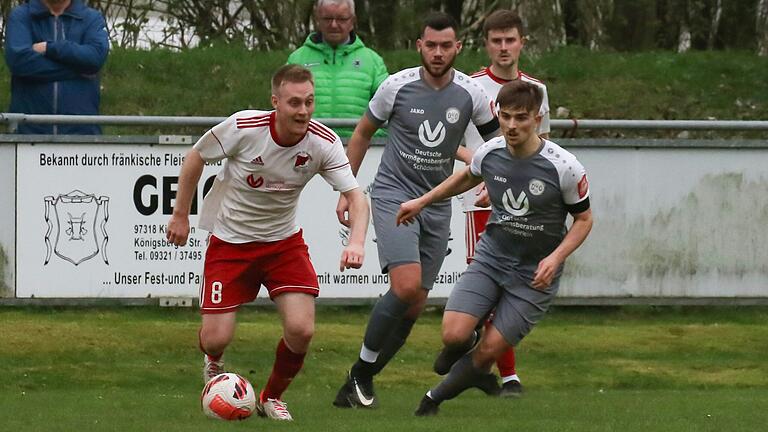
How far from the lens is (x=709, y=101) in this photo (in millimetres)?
18266

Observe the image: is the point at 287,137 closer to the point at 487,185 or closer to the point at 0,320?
the point at 487,185

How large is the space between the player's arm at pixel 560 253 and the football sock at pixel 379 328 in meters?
1.28

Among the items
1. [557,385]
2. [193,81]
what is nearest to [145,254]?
[557,385]

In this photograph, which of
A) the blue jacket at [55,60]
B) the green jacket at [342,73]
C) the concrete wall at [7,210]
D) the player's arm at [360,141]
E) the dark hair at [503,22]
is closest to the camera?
the player's arm at [360,141]

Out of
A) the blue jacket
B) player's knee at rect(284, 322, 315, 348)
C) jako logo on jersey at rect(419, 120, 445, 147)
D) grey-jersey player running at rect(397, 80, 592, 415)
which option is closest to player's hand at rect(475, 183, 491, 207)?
jako logo on jersey at rect(419, 120, 445, 147)

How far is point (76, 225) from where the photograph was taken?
40.8 feet

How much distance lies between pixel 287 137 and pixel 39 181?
4.28m

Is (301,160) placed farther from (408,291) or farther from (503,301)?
(503,301)

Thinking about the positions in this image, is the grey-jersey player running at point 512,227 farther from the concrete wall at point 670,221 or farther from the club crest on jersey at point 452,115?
the concrete wall at point 670,221

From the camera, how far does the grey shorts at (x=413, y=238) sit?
9633 millimetres

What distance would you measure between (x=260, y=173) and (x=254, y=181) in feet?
0.21

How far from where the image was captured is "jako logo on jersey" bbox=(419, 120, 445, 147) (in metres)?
9.89

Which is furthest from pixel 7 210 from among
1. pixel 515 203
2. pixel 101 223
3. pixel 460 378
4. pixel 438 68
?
pixel 515 203

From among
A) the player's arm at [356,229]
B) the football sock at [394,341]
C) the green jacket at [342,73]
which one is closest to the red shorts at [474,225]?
the football sock at [394,341]
